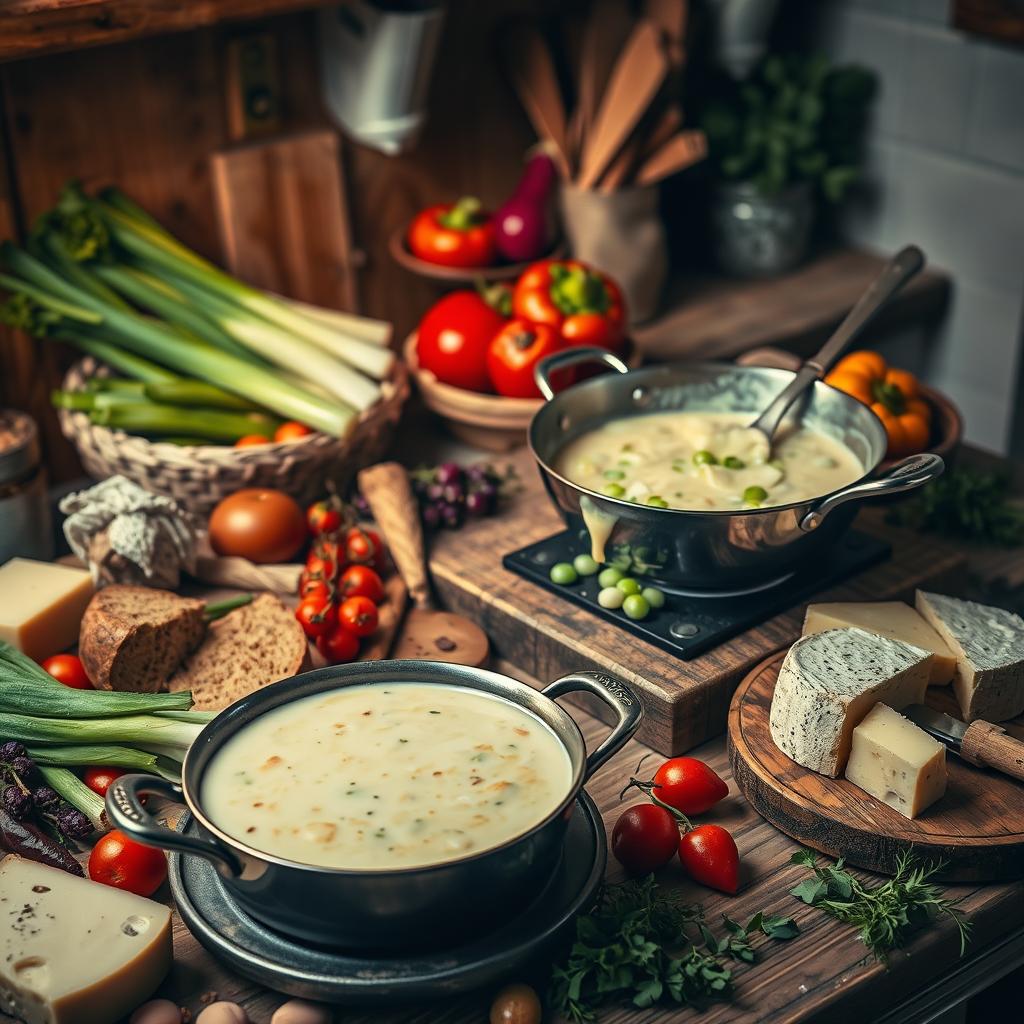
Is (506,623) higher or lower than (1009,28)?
lower

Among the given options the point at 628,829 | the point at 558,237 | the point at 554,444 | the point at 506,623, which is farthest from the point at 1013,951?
the point at 558,237

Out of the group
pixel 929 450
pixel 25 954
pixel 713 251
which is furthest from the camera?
pixel 713 251

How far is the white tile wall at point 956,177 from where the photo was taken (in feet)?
9.11

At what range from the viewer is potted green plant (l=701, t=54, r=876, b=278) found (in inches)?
111

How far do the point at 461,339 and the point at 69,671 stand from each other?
88 centimetres

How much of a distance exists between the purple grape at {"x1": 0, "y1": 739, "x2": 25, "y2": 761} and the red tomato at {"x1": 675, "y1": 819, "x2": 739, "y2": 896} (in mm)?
773

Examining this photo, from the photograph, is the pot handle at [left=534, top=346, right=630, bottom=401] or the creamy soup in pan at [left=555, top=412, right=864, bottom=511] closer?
the creamy soup in pan at [left=555, top=412, right=864, bottom=511]

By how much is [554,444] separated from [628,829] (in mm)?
636

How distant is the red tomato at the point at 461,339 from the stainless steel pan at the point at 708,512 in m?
0.30

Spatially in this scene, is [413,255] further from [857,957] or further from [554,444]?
[857,957]

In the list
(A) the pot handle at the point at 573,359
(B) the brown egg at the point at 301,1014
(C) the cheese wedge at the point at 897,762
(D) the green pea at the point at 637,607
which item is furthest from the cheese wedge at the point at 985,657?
(B) the brown egg at the point at 301,1014

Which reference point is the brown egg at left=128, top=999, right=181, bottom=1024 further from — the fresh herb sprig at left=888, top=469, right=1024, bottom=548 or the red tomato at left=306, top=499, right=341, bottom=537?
the fresh herb sprig at left=888, top=469, right=1024, bottom=548

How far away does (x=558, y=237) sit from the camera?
2.69 metres

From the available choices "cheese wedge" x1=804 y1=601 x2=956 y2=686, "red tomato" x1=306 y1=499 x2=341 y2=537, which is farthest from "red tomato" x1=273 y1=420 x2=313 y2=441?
"cheese wedge" x1=804 y1=601 x2=956 y2=686
